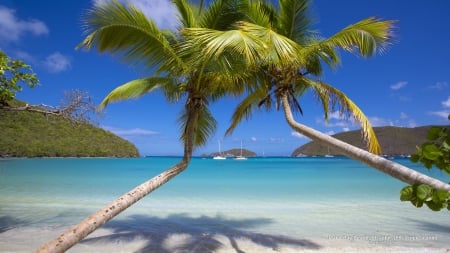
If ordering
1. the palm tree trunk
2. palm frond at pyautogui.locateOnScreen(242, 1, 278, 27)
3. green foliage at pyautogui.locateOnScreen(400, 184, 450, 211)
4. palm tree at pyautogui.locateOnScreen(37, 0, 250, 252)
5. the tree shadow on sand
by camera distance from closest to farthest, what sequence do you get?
green foliage at pyautogui.locateOnScreen(400, 184, 450, 211)
the palm tree trunk
palm tree at pyautogui.locateOnScreen(37, 0, 250, 252)
palm frond at pyautogui.locateOnScreen(242, 1, 278, 27)
the tree shadow on sand

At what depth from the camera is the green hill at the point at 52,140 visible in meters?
43.0

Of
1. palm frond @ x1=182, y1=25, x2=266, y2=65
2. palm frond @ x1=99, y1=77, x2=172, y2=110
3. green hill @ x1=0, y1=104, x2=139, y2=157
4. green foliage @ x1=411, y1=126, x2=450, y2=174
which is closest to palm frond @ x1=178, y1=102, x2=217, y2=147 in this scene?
palm frond @ x1=99, y1=77, x2=172, y2=110

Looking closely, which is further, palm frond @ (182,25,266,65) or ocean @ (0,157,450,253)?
ocean @ (0,157,450,253)

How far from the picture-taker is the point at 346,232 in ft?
26.6

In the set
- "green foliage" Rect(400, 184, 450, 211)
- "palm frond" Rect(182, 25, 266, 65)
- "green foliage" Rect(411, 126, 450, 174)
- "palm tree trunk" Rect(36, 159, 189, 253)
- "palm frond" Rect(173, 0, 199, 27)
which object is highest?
"palm frond" Rect(173, 0, 199, 27)

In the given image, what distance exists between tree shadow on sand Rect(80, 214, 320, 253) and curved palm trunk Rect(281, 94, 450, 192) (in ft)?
9.65

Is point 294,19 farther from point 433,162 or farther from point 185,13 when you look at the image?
point 433,162

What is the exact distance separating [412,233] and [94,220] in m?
7.33

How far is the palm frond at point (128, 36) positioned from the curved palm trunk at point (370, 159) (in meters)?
1.94

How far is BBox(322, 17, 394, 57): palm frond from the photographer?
4641mm

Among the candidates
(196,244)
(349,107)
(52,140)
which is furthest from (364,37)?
(52,140)

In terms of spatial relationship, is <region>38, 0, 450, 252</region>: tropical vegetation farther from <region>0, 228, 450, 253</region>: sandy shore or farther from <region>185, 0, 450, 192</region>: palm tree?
<region>0, 228, 450, 253</region>: sandy shore

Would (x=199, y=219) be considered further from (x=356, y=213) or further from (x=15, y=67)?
(x=15, y=67)

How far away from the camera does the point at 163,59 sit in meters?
5.17
